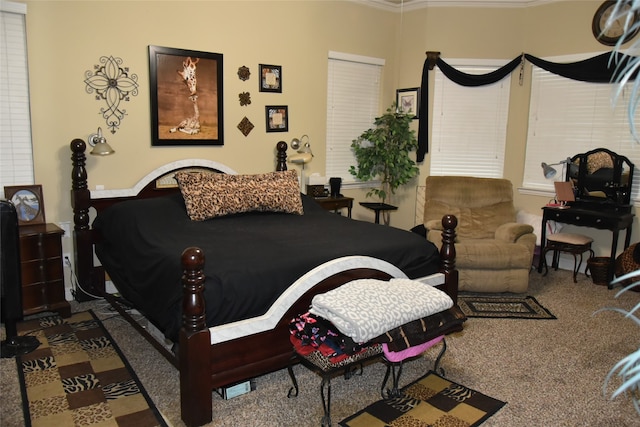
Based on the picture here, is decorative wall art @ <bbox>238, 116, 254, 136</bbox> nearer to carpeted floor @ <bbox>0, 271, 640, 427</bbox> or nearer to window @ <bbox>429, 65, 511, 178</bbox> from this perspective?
carpeted floor @ <bbox>0, 271, 640, 427</bbox>

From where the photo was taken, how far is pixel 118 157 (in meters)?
4.18

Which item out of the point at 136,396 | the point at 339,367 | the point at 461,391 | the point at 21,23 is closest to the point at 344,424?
the point at 339,367

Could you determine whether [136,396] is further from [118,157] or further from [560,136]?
[560,136]

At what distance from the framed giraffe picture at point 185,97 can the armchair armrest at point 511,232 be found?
275cm

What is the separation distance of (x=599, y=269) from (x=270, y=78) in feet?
11.9

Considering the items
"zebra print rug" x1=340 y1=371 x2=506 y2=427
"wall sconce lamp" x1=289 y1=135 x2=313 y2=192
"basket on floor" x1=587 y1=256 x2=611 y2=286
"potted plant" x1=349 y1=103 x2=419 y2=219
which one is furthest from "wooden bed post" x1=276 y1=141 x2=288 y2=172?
"basket on floor" x1=587 y1=256 x2=611 y2=286

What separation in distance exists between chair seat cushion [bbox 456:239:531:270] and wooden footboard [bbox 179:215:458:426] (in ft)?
6.31

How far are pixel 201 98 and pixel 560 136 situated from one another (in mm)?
3702

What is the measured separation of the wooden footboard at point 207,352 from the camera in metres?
2.28

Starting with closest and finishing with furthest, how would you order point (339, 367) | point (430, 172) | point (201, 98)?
point (339, 367)
point (201, 98)
point (430, 172)

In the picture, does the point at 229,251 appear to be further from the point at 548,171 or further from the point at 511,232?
the point at 548,171

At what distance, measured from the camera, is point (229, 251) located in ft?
9.49

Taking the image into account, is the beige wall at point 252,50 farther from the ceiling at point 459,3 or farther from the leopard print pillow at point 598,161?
the leopard print pillow at point 598,161

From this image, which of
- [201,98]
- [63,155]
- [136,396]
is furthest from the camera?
[201,98]
